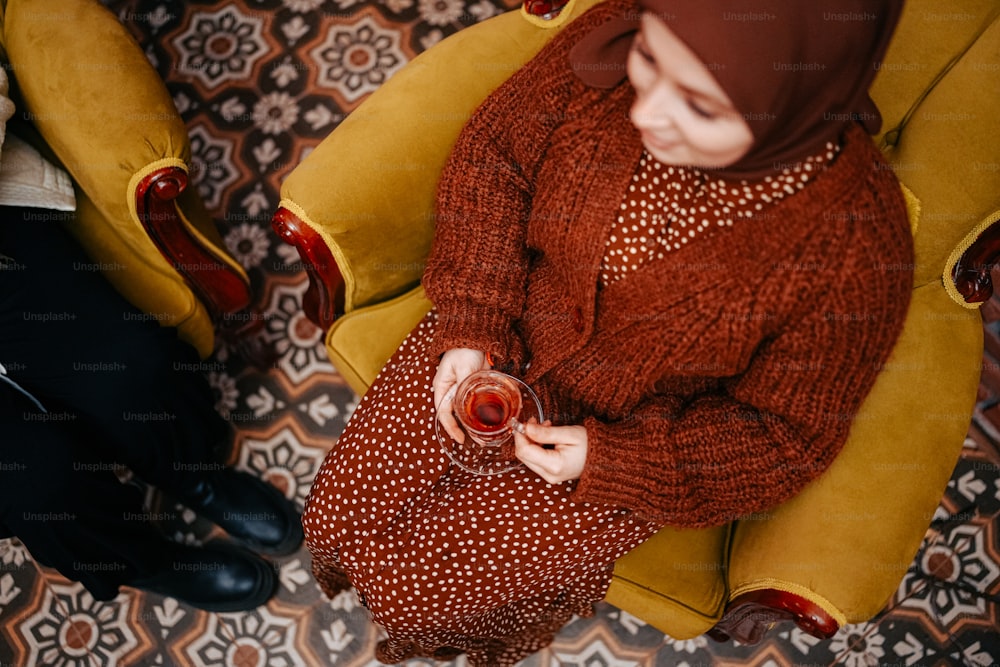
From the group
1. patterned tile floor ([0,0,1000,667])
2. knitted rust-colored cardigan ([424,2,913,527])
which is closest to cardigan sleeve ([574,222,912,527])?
knitted rust-colored cardigan ([424,2,913,527])

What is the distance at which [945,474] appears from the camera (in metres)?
1.09

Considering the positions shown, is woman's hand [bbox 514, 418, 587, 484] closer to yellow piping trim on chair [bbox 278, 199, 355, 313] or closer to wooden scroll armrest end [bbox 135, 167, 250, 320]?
yellow piping trim on chair [bbox 278, 199, 355, 313]

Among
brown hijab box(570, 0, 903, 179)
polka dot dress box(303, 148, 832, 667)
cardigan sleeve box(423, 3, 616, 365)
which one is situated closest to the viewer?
brown hijab box(570, 0, 903, 179)

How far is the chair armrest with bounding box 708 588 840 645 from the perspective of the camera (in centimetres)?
101

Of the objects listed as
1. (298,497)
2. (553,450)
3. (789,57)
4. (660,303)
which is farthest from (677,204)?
(298,497)

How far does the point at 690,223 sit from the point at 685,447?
13.1 inches

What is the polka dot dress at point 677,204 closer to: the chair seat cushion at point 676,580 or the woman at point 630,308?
the woman at point 630,308

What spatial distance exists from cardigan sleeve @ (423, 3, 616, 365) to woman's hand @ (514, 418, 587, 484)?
15cm

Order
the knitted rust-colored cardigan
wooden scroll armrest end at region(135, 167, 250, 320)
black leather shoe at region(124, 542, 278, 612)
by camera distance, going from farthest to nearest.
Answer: black leather shoe at region(124, 542, 278, 612) < wooden scroll armrest end at region(135, 167, 250, 320) < the knitted rust-colored cardigan

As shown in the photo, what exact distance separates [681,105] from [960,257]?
0.63 meters

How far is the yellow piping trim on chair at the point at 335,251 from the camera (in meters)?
1.16

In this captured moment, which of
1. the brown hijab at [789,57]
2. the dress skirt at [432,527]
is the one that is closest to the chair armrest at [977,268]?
the brown hijab at [789,57]

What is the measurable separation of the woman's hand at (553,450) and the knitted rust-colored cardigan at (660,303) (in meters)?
0.03

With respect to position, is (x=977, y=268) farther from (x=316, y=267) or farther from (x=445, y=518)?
(x=316, y=267)
